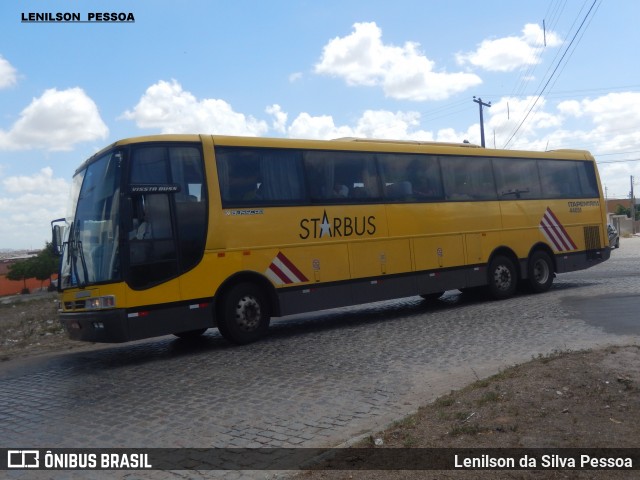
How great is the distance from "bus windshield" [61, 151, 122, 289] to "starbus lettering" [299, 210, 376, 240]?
360 cm

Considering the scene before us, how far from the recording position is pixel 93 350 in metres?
12.8

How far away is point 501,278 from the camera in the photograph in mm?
16281

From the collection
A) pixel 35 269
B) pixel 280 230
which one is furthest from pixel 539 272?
pixel 35 269

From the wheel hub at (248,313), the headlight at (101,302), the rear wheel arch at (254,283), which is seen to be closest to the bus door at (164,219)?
the headlight at (101,302)

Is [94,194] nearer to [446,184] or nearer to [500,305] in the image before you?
[446,184]

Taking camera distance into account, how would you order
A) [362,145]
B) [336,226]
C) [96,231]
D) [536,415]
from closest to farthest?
[536,415] → [96,231] → [336,226] → [362,145]

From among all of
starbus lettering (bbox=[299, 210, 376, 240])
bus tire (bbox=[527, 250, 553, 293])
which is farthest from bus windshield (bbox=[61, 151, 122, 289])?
bus tire (bbox=[527, 250, 553, 293])

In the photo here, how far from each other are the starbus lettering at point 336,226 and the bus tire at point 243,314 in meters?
1.56

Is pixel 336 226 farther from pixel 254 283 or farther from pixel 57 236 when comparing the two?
pixel 57 236

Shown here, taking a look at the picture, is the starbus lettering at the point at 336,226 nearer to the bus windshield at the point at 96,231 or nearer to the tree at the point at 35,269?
the bus windshield at the point at 96,231

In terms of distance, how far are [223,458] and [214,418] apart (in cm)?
119

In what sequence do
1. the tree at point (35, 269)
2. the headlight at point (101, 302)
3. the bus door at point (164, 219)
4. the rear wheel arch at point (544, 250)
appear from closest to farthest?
the headlight at point (101, 302)
the bus door at point (164, 219)
the rear wheel arch at point (544, 250)
the tree at point (35, 269)

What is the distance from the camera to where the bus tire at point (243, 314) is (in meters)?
11.1

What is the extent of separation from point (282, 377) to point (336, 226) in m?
5.00
